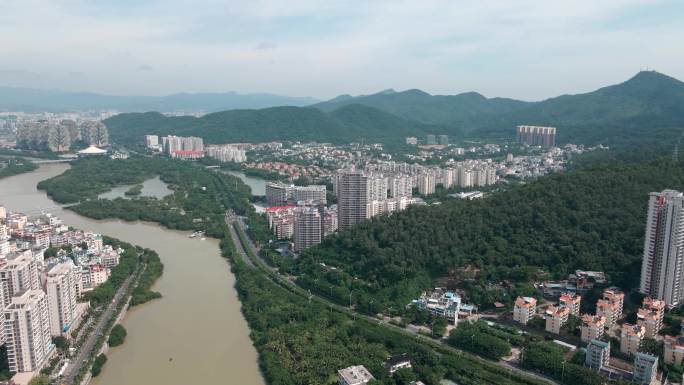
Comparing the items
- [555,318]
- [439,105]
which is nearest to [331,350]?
[555,318]

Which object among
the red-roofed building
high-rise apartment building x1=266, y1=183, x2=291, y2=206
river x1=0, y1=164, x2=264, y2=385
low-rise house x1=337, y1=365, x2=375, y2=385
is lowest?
river x1=0, y1=164, x2=264, y2=385

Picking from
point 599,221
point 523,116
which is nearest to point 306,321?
point 599,221

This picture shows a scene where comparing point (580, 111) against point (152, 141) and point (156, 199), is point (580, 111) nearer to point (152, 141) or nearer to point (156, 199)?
point (152, 141)

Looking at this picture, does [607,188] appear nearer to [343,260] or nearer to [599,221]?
[599,221]

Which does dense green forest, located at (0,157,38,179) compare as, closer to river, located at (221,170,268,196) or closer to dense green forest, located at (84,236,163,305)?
river, located at (221,170,268,196)

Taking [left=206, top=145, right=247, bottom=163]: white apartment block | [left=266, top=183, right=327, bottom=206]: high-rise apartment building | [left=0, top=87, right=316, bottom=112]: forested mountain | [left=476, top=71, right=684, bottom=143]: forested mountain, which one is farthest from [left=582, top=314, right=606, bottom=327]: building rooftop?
[left=0, top=87, right=316, bottom=112]: forested mountain

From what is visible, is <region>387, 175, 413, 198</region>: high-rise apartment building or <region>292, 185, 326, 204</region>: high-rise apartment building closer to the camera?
<region>292, 185, 326, 204</region>: high-rise apartment building
